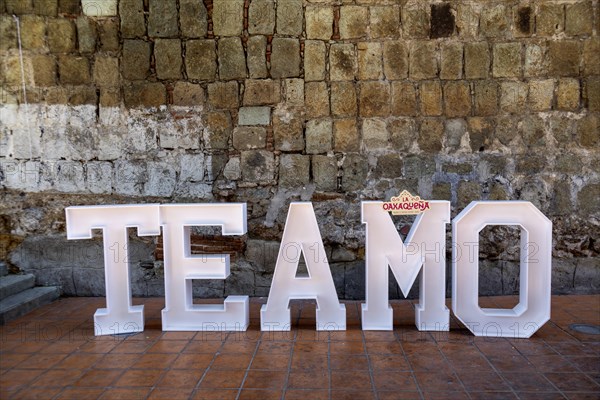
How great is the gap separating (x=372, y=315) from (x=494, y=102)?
2.42m

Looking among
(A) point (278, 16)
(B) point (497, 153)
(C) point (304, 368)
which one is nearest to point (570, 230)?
(B) point (497, 153)

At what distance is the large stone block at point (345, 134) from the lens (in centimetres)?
486

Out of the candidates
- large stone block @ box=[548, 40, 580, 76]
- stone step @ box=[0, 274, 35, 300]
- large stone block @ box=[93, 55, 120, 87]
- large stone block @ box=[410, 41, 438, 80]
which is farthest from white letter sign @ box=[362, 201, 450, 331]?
stone step @ box=[0, 274, 35, 300]

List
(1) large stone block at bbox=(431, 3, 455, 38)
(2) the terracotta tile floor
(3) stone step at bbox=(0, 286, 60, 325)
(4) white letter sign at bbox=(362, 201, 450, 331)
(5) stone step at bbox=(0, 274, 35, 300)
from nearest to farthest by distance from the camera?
(2) the terracotta tile floor, (4) white letter sign at bbox=(362, 201, 450, 331), (3) stone step at bbox=(0, 286, 60, 325), (5) stone step at bbox=(0, 274, 35, 300), (1) large stone block at bbox=(431, 3, 455, 38)

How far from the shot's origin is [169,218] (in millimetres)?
3988

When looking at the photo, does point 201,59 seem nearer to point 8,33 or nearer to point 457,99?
point 8,33

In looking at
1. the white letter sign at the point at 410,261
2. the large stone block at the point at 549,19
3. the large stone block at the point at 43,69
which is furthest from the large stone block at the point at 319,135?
the large stone block at the point at 43,69

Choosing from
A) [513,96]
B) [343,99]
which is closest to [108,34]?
[343,99]

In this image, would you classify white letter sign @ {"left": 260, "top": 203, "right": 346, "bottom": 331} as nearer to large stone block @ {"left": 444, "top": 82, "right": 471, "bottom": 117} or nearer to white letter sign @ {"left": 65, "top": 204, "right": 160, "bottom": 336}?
white letter sign @ {"left": 65, "top": 204, "right": 160, "bottom": 336}

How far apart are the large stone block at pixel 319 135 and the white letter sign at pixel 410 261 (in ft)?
3.71

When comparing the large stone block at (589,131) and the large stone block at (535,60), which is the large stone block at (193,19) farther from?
the large stone block at (589,131)

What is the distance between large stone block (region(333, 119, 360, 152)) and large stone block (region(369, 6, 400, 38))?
2.99ft

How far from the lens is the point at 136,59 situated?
4.88 metres

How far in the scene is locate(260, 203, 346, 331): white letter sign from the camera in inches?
155
